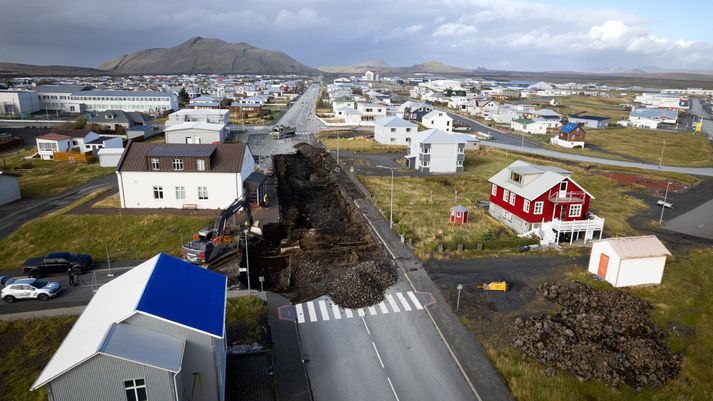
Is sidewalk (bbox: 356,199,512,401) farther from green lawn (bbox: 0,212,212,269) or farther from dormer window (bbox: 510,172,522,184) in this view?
green lawn (bbox: 0,212,212,269)

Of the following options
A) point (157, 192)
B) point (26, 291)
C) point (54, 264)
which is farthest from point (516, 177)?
point (26, 291)

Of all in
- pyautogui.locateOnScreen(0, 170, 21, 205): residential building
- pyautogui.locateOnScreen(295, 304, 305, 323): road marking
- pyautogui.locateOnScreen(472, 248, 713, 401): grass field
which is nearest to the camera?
pyautogui.locateOnScreen(472, 248, 713, 401): grass field

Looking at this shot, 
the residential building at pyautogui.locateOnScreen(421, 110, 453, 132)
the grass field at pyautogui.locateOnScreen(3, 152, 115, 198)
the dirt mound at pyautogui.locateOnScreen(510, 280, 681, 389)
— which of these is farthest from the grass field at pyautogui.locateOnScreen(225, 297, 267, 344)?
→ the residential building at pyautogui.locateOnScreen(421, 110, 453, 132)

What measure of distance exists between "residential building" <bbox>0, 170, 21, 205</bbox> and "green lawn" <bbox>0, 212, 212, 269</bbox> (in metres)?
9.16

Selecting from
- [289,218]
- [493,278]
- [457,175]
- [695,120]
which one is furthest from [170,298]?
[695,120]

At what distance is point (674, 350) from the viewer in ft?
74.1

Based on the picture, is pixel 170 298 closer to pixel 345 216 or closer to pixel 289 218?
pixel 289 218

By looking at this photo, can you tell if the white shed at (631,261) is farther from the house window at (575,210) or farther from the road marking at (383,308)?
the road marking at (383,308)

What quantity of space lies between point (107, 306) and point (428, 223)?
2892 cm

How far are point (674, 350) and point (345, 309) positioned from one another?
57.7 feet

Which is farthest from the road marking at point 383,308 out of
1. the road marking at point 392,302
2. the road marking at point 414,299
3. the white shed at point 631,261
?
the white shed at point 631,261

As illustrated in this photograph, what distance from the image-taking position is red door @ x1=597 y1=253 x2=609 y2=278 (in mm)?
29906

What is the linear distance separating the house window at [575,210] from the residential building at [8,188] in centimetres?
5405

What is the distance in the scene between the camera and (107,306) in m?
16.8
